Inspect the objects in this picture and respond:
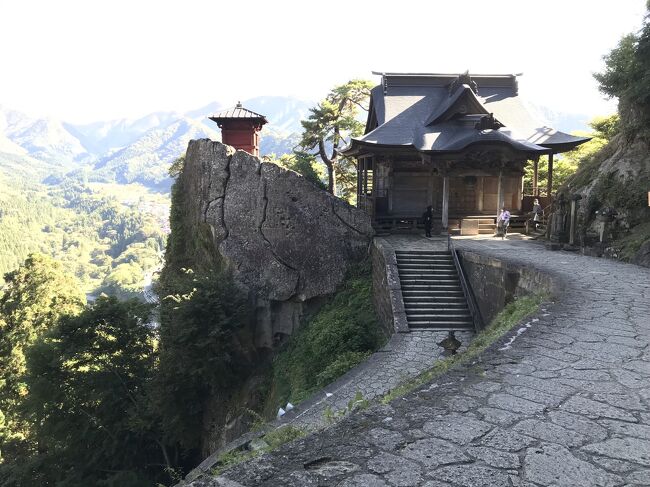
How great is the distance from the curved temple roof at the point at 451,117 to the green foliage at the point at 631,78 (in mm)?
2912

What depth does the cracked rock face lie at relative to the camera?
17172 millimetres

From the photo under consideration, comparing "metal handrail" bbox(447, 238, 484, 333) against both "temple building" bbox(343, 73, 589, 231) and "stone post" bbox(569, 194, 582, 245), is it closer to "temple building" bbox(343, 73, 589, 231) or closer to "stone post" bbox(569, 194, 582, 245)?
"stone post" bbox(569, 194, 582, 245)

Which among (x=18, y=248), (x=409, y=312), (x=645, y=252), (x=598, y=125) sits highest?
(x=598, y=125)

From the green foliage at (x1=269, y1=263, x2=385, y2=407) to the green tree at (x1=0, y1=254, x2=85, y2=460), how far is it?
44.9 feet

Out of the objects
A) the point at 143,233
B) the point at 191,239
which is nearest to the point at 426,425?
the point at 191,239

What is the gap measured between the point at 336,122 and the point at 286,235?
45.1ft

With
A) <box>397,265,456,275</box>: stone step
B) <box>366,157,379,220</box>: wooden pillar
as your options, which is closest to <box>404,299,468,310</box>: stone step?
<box>397,265,456,275</box>: stone step

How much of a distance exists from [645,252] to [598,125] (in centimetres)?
2057

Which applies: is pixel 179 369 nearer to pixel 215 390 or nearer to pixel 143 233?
pixel 215 390

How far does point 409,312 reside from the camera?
42.2 feet

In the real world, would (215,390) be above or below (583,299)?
below

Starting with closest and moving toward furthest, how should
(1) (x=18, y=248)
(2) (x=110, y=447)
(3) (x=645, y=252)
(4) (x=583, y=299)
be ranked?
1. (4) (x=583, y=299)
2. (3) (x=645, y=252)
3. (2) (x=110, y=447)
4. (1) (x=18, y=248)

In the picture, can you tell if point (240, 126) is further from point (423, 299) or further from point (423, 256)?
point (423, 299)

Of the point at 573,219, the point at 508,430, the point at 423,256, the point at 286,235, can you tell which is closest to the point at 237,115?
the point at 286,235
